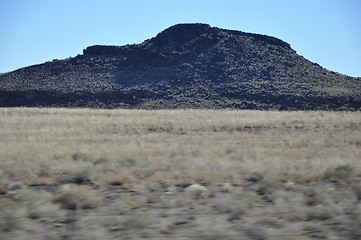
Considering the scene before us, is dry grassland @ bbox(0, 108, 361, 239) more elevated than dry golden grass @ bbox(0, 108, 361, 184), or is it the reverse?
dry golden grass @ bbox(0, 108, 361, 184)

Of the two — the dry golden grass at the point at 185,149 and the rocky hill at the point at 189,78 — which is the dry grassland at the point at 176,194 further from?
the rocky hill at the point at 189,78

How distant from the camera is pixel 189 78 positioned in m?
68.6

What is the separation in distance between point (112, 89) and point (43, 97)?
10790mm

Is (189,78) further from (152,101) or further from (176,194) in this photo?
(176,194)

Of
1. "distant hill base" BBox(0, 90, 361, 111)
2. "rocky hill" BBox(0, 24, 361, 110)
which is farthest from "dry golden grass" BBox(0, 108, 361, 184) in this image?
"rocky hill" BBox(0, 24, 361, 110)

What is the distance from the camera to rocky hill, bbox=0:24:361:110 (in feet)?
192

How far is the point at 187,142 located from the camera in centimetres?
2158

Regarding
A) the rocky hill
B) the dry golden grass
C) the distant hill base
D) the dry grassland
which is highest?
the rocky hill

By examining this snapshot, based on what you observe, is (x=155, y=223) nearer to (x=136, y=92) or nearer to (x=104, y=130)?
(x=104, y=130)

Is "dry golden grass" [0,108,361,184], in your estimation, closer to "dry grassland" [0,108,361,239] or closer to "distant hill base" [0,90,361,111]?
"dry grassland" [0,108,361,239]

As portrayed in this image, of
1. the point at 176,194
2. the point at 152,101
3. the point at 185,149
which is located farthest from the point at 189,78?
the point at 176,194

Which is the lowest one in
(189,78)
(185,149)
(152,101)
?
(185,149)

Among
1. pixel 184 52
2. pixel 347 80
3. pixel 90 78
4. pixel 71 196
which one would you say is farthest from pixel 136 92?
pixel 71 196

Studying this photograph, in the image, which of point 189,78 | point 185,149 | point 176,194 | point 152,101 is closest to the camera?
point 176,194
